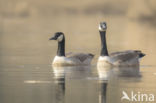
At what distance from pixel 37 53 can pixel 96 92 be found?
32.4ft

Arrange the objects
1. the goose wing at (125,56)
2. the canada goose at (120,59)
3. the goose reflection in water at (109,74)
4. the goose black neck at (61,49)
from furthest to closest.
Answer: the goose black neck at (61,49) → the goose wing at (125,56) → the canada goose at (120,59) → the goose reflection in water at (109,74)

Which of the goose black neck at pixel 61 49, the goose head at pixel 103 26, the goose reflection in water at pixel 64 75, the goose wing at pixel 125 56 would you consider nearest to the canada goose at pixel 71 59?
the goose black neck at pixel 61 49

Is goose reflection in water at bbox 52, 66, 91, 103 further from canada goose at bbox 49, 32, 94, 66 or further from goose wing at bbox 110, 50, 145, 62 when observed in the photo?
goose wing at bbox 110, 50, 145, 62

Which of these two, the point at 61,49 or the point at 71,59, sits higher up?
the point at 61,49

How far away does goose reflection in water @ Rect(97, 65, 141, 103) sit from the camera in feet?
49.9

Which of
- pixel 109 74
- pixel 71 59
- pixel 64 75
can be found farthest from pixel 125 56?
pixel 64 75

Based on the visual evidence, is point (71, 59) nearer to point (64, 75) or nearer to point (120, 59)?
point (120, 59)

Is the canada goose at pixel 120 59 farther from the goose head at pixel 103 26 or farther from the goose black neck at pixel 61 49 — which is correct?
the goose black neck at pixel 61 49

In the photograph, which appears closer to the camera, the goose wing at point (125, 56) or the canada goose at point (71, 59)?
the goose wing at point (125, 56)

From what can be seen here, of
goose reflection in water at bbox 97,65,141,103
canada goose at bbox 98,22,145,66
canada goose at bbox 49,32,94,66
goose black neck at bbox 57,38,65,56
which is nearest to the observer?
goose reflection in water at bbox 97,65,141,103

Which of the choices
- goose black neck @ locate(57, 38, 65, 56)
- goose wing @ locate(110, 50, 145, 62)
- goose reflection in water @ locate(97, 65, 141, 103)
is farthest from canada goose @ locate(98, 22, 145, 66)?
goose black neck @ locate(57, 38, 65, 56)

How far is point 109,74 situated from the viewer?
59.8 feet

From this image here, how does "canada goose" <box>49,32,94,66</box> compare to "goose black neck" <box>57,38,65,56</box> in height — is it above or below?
below

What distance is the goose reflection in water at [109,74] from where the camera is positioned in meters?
15.2
